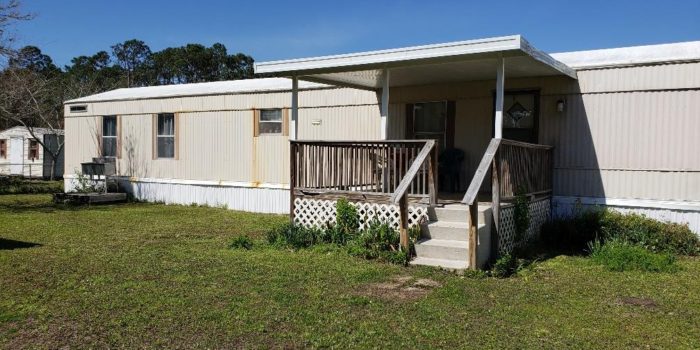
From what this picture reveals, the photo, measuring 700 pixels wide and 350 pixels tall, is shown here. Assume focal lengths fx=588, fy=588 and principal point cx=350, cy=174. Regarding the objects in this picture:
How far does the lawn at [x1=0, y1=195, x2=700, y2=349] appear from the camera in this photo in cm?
458

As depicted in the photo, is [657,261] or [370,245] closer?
[657,261]

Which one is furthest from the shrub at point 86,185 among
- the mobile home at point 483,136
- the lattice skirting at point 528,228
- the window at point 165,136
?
the lattice skirting at point 528,228

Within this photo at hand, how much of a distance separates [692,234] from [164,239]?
7927 millimetres

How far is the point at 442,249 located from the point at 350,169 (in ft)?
6.80

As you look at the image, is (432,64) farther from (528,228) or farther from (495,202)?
(528,228)

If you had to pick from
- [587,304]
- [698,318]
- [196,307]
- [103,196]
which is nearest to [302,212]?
[196,307]

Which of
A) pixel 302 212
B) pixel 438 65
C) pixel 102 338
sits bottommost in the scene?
pixel 102 338

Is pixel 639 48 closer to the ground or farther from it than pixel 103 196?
farther from it

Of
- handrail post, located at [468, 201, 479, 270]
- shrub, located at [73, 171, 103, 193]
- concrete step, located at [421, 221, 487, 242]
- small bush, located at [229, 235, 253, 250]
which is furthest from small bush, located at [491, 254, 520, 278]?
shrub, located at [73, 171, 103, 193]

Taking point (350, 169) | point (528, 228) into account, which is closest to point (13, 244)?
point (350, 169)

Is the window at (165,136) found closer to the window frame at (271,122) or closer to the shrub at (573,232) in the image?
the window frame at (271,122)

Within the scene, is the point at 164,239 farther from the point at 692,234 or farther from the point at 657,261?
the point at 692,234

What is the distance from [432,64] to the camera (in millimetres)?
8445

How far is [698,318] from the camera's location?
5203 millimetres
